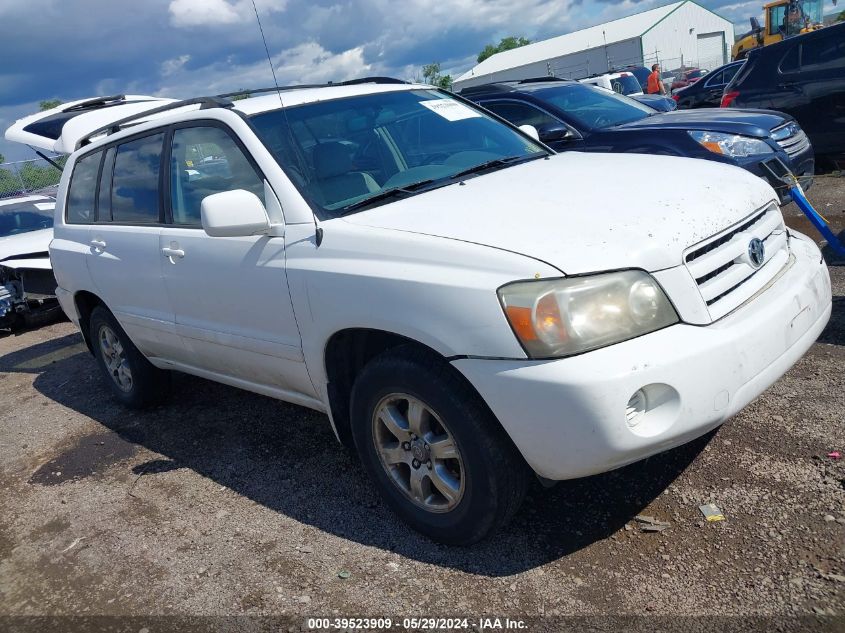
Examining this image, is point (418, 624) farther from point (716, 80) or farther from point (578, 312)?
point (716, 80)

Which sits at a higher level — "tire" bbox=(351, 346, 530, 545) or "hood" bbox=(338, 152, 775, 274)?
"hood" bbox=(338, 152, 775, 274)

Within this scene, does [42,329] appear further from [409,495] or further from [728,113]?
[728,113]

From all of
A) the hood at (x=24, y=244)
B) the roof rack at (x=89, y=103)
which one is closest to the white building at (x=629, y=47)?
the hood at (x=24, y=244)

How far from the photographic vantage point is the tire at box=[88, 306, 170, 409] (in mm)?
4980

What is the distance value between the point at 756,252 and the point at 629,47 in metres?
57.3

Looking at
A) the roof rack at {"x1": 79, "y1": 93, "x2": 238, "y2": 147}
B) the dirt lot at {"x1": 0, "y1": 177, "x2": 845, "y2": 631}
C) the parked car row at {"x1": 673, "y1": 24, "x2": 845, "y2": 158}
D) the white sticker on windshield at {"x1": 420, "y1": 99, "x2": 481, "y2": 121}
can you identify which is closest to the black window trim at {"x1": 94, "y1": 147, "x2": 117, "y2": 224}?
the roof rack at {"x1": 79, "y1": 93, "x2": 238, "y2": 147}

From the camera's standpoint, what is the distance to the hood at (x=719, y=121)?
681cm

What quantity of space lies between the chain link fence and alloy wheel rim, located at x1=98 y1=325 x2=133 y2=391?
16025 mm

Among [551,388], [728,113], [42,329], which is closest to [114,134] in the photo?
[551,388]

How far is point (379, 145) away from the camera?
3.66m

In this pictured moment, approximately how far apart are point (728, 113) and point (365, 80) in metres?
4.54

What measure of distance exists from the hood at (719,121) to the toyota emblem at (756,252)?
4.17m

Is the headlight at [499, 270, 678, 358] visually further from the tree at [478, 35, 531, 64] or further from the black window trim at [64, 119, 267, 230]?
the tree at [478, 35, 531, 64]

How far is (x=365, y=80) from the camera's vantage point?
4.50 m
